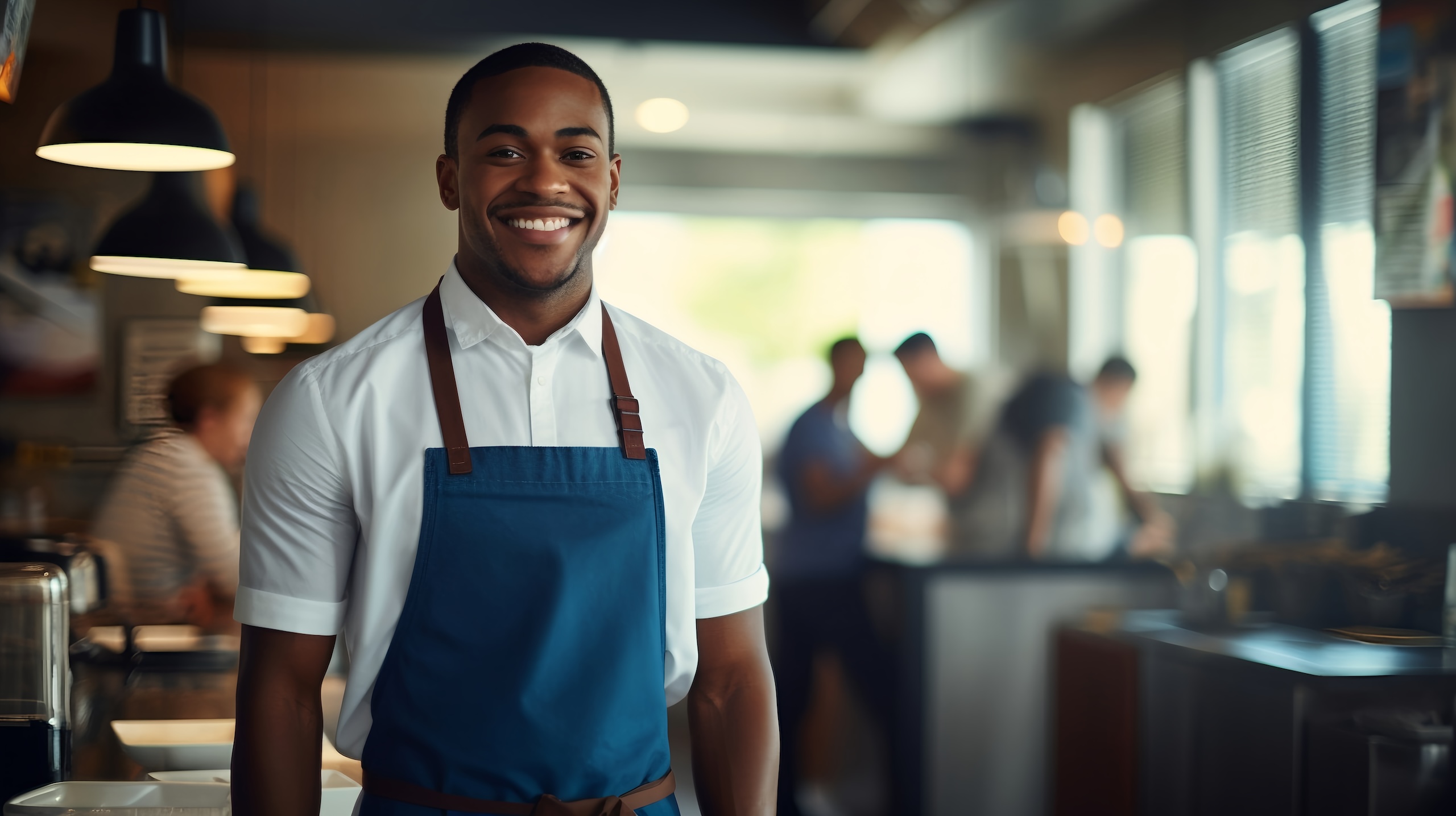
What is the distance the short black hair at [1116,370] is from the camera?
4211 millimetres

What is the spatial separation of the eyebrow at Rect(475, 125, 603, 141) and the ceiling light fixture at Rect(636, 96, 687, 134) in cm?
261

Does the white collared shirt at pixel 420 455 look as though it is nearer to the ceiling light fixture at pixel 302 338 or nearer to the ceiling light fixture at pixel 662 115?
the ceiling light fixture at pixel 302 338

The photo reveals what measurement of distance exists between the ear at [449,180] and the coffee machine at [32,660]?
1013 mm

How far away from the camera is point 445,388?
4.80 ft

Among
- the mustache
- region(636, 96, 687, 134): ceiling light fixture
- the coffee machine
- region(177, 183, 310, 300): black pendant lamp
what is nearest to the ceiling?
region(636, 96, 687, 134): ceiling light fixture

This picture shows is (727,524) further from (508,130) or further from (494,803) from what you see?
(508,130)

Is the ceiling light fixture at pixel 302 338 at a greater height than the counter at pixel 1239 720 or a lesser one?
greater

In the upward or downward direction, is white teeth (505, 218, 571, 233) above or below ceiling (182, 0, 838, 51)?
below

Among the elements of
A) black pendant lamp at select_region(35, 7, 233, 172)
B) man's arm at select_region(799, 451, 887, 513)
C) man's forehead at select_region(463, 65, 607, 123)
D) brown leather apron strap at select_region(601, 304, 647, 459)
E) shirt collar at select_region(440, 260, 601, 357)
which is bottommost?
man's arm at select_region(799, 451, 887, 513)

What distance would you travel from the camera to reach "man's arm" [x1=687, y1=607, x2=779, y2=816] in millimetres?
1547

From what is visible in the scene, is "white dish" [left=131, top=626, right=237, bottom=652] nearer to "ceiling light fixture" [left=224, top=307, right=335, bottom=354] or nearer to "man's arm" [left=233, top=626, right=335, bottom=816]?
"ceiling light fixture" [left=224, top=307, right=335, bottom=354]

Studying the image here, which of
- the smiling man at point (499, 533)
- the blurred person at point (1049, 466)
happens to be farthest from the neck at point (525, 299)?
the blurred person at point (1049, 466)

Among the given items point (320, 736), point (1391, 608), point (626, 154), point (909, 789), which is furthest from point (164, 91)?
point (1391, 608)

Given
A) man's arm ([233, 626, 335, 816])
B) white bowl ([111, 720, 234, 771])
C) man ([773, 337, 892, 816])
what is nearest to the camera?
man's arm ([233, 626, 335, 816])
